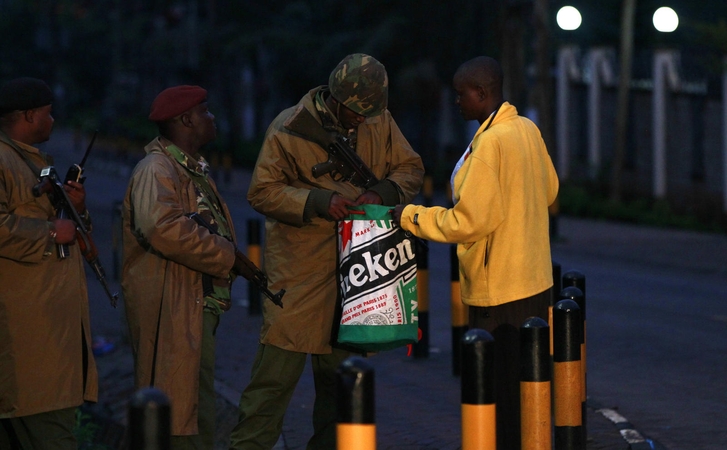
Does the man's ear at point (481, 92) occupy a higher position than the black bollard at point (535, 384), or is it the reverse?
the man's ear at point (481, 92)

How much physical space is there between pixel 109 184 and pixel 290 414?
2987cm

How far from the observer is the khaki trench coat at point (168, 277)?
5516mm

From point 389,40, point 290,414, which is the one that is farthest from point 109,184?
point 290,414

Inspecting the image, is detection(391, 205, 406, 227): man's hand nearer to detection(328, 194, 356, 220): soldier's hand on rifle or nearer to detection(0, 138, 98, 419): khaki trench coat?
detection(328, 194, 356, 220): soldier's hand on rifle

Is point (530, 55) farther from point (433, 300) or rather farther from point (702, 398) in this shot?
point (702, 398)

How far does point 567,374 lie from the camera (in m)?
6.00

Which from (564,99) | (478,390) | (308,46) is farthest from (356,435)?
(308,46)

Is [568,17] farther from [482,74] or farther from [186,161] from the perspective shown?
[186,161]

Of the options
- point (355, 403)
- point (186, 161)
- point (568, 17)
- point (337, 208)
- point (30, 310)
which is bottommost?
point (355, 403)

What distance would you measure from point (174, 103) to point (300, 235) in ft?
2.87

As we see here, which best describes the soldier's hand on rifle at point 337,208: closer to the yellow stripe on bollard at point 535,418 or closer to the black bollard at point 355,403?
the yellow stripe on bollard at point 535,418

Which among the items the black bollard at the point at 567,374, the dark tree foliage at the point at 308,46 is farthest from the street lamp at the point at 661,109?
the black bollard at the point at 567,374

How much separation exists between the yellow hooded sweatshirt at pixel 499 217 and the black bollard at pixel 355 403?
1547 millimetres

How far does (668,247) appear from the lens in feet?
64.7
